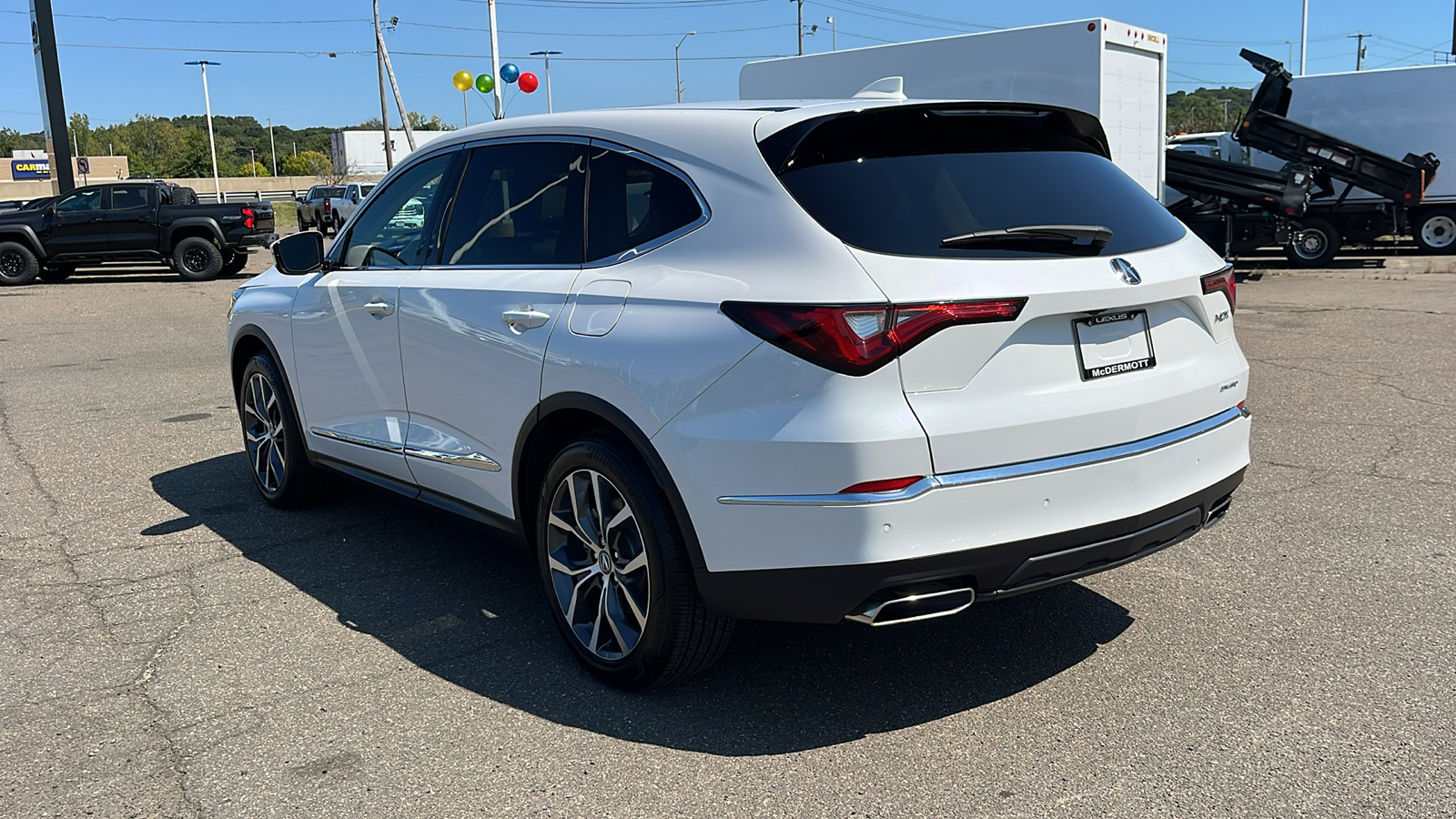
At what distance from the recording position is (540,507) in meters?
3.84

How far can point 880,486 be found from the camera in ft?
9.61

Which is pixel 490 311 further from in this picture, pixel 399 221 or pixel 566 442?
pixel 399 221

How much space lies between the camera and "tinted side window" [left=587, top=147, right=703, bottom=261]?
3496 millimetres

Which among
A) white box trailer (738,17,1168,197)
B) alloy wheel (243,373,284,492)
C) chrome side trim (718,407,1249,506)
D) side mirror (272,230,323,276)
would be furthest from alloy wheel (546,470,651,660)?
white box trailer (738,17,1168,197)

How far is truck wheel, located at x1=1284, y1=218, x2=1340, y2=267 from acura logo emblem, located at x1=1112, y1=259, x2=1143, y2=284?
18.0 meters

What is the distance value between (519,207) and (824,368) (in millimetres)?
1681

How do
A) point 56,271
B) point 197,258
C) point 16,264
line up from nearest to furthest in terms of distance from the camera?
1. point 16,264
2. point 197,258
3. point 56,271

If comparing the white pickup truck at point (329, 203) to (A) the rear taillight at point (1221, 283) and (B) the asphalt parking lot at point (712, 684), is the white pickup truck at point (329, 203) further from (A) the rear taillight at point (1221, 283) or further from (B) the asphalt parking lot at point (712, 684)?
(A) the rear taillight at point (1221, 283)

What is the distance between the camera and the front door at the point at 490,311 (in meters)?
3.81

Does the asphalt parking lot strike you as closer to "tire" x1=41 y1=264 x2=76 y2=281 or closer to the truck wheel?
the truck wheel

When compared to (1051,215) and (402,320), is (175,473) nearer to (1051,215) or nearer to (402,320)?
(402,320)

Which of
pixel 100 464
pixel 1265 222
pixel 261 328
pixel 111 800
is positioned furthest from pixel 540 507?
pixel 1265 222

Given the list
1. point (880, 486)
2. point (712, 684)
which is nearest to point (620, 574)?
point (712, 684)

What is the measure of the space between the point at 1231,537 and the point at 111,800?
14.1 ft
